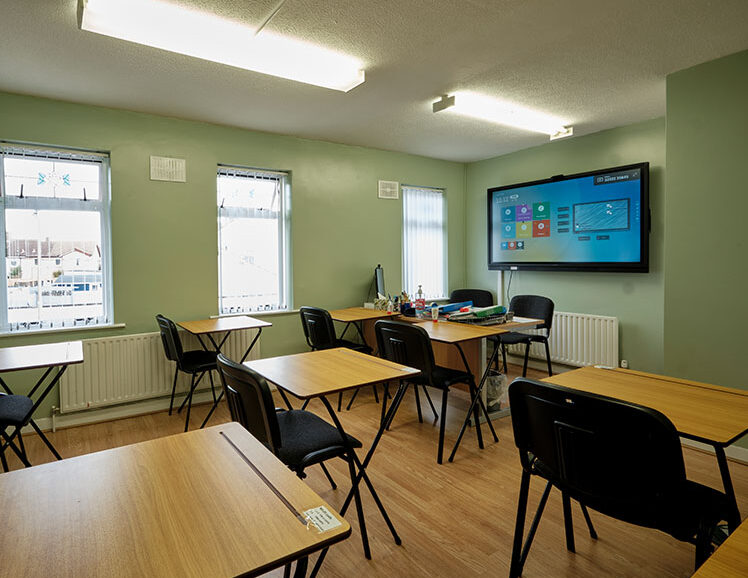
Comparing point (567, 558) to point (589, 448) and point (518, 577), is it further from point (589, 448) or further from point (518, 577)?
point (589, 448)

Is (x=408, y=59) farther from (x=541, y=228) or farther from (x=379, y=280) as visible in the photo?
(x=541, y=228)

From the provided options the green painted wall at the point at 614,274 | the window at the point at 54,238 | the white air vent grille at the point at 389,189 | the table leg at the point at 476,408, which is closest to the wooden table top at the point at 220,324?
the window at the point at 54,238

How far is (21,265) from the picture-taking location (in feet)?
12.0

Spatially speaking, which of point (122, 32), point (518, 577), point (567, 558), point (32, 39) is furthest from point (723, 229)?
point (32, 39)

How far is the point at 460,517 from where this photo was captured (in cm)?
235

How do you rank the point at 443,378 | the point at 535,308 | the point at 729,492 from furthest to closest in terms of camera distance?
the point at 535,308, the point at 443,378, the point at 729,492

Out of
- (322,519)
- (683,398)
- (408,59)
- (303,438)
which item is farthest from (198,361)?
(683,398)

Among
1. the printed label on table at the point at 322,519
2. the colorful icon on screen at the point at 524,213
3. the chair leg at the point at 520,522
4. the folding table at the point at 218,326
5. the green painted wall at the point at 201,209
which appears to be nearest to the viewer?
the printed label on table at the point at 322,519

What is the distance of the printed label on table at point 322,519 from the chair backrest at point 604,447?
2.71 feet

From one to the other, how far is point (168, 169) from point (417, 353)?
2.91m

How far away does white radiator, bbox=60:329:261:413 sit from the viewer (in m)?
3.70

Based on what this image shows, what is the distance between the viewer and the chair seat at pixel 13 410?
2.35 metres

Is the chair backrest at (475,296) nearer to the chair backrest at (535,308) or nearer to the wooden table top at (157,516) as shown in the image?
the chair backrest at (535,308)

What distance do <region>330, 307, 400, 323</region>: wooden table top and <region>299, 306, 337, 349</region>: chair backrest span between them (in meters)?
0.29
